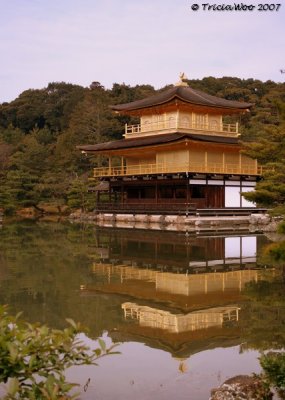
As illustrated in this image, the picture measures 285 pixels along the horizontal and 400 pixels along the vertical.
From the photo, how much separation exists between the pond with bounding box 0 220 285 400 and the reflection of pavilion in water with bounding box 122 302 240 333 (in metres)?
0.02

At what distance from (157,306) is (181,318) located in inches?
44.3

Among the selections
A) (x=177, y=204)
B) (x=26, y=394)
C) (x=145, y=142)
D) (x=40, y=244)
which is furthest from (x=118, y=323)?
(x=145, y=142)

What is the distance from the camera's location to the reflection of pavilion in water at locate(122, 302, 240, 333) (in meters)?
8.98

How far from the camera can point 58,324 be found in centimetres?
892

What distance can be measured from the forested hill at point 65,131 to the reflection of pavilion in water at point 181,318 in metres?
19.3

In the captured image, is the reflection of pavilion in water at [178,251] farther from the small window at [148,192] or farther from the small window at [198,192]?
the small window at [148,192]

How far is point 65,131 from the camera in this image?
65125 millimetres

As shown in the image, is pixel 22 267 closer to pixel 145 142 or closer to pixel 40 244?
pixel 40 244

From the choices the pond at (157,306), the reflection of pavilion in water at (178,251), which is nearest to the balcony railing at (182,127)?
the reflection of pavilion in water at (178,251)

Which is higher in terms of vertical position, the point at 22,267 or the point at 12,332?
the point at 12,332

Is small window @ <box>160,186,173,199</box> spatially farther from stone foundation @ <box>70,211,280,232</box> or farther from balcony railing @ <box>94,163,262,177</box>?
stone foundation @ <box>70,211,280,232</box>

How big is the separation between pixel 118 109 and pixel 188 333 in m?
34.3

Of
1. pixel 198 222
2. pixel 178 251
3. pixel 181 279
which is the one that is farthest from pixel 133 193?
pixel 181 279

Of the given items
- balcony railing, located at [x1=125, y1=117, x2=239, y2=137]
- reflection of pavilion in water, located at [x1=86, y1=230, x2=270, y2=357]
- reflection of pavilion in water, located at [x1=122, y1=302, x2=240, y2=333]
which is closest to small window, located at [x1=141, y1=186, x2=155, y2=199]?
balcony railing, located at [x1=125, y1=117, x2=239, y2=137]
